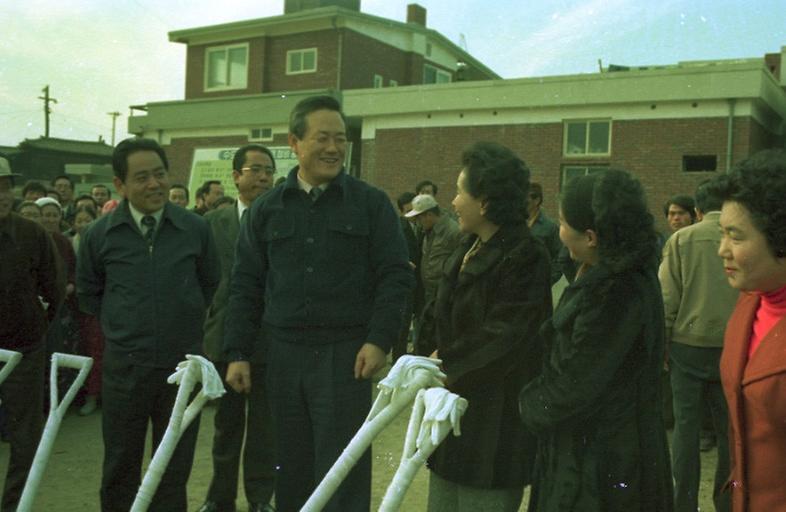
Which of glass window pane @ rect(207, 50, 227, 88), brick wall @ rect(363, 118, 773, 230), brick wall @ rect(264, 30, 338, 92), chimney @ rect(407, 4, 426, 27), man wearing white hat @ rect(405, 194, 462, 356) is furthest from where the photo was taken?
chimney @ rect(407, 4, 426, 27)

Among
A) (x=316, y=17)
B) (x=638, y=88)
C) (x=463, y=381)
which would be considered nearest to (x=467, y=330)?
(x=463, y=381)

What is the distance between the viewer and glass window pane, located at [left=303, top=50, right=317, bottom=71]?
1197 inches

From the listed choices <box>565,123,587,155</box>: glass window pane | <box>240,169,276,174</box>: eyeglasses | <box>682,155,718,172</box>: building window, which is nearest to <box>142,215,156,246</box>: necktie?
<box>240,169,276,174</box>: eyeglasses

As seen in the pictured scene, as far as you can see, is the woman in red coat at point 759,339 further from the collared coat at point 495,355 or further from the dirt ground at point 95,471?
the dirt ground at point 95,471

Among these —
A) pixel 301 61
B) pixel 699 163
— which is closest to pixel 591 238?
pixel 699 163

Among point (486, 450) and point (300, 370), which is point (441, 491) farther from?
point (300, 370)

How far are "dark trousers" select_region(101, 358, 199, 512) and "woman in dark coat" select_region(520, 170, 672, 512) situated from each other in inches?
68.3

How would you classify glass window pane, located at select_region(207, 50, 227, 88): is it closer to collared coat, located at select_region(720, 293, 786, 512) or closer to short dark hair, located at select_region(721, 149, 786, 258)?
short dark hair, located at select_region(721, 149, 786, 258)

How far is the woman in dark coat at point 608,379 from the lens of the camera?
8.14 feet

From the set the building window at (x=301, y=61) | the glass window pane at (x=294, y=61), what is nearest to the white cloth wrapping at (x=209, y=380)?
the building window at (x=301, y=61)

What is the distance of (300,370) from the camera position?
333cm

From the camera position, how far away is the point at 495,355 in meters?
2.85

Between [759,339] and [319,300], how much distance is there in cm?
176

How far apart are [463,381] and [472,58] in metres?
34.6
